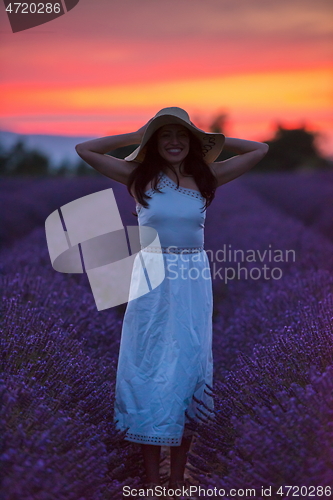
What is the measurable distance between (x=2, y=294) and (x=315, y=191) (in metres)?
9.17

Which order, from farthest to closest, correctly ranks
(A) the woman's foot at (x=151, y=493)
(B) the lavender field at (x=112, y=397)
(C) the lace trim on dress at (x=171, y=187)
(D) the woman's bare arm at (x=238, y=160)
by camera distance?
(D) the woman's bare arm at (x=238, y=160) → (C) the lace trim on dress at (x=171, y=187) → (A) the woman's foot at (x=151, y=493) → (B) the lavender field at (x=112, y=397)

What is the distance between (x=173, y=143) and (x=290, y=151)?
4543cm

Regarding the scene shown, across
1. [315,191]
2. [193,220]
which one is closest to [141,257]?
[193,220]

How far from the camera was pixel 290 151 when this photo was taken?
45594mm

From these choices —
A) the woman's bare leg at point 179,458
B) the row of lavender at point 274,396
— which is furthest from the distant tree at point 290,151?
the woman's bare leg at point 179,458

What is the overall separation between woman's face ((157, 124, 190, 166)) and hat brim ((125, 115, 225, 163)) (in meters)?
0.03

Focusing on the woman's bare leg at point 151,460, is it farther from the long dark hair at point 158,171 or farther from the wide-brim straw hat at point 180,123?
the wide-brim straw hat at point 180,123

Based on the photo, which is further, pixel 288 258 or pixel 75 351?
pixel 288 258

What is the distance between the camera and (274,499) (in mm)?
1519

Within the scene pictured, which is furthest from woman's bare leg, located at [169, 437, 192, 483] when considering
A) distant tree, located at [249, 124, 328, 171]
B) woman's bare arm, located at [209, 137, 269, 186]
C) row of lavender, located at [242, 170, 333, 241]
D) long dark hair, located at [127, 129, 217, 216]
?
distant tree, located at [249, 124, 328, 171]

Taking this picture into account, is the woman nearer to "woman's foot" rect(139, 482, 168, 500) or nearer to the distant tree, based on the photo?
"woman's foot" rect(139, 482, 168, 500)

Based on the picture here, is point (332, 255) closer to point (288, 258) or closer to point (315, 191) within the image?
point (288, 258)

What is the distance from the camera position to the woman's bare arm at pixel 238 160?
2479mm

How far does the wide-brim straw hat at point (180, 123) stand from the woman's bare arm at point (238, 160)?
78mm
